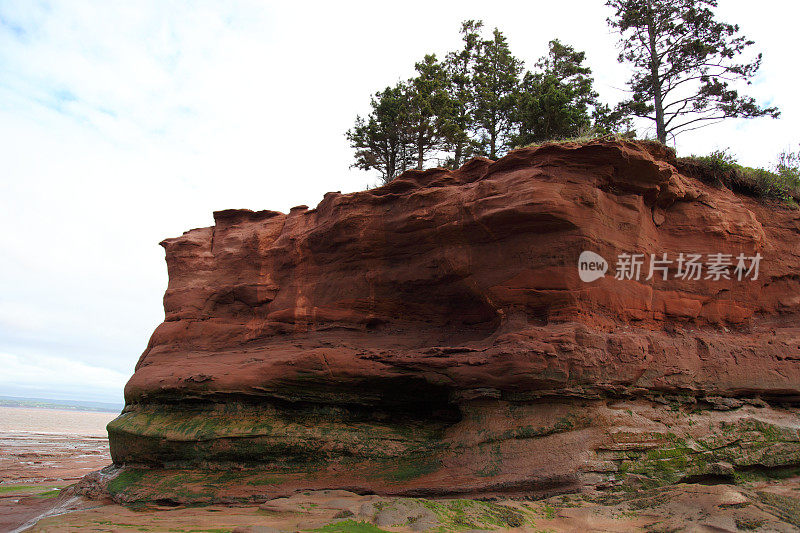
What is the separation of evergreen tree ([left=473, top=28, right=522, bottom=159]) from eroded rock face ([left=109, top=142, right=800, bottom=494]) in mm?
11046

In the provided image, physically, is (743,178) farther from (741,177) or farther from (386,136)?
(386,136)

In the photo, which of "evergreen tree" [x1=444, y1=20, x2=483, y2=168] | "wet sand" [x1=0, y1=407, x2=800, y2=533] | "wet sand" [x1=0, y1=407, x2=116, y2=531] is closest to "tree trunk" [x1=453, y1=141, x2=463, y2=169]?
"evergreen tree" [x1=444, y1=20, x2=483, y2=168]

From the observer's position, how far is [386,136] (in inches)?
864

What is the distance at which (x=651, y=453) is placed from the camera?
8.02 m

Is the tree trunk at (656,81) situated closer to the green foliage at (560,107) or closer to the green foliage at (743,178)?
the green foliage at (560,107)

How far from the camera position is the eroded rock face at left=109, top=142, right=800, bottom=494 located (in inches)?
331

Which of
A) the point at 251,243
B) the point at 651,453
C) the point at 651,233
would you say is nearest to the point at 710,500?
the point at 651,453

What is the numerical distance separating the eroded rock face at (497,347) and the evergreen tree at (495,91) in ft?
36.2

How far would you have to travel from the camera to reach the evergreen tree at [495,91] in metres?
21.1

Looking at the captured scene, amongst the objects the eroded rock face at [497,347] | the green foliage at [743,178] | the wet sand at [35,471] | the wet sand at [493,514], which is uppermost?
the green foliage at [743,178]

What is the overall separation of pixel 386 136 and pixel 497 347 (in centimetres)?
1521

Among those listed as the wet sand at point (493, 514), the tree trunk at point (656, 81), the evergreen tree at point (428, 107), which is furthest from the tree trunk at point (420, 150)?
the wet sand at point (493, 514)

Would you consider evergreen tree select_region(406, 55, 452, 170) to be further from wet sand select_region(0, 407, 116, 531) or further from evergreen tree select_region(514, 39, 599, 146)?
wet sand select_region(0, 407, 116, 531)

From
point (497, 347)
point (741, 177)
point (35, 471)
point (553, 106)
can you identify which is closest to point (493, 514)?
point (497, 347)
